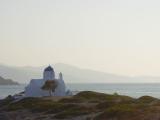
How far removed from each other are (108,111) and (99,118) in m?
1.59

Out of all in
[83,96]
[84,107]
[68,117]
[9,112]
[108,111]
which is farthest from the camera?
[83,96]

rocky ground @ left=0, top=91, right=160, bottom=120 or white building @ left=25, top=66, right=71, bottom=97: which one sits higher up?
white building @ left=25, top=66, right=71, bottom=97

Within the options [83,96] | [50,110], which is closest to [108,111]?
[50,110]

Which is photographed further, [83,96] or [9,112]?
[83,96]

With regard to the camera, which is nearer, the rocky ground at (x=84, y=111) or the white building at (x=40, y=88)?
the rocky ground at (x=84, y=111)

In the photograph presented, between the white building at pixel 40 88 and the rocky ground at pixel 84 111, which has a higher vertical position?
the white building at pixel 40 88

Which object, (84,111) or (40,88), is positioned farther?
(40,88)

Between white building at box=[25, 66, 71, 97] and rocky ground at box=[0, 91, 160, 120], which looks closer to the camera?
rocky ground at box=[0, 91, 160, 120]

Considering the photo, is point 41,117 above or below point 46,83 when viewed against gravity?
below

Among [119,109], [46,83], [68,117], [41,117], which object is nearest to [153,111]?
[119,109]

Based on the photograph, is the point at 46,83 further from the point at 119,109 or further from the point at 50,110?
the point at 119,109

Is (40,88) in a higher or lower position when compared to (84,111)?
higher

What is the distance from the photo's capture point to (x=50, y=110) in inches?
2496

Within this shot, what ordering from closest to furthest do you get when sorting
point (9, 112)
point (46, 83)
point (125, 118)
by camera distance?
point (125, 118), point (9, 112), point (46, 83)
